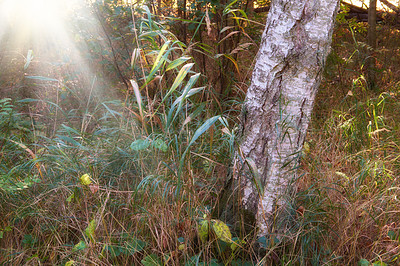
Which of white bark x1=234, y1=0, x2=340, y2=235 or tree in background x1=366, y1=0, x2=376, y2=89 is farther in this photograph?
tree in background x1=366, y1=0, x2=376, y2=89

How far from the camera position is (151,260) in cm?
139

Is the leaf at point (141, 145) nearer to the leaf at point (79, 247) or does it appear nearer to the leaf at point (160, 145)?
the leaf at point (160, 145)

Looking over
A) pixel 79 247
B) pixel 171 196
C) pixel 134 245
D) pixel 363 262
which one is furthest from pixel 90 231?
pixel 363 262

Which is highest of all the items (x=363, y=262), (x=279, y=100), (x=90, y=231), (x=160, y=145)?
(x=279, y=100)

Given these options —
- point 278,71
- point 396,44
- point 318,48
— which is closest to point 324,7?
point 318,48

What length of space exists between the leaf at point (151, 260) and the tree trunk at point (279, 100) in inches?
14.1

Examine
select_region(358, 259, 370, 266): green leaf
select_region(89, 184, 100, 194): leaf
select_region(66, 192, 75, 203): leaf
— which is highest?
select_region(89, 184, 100, 194): leaf

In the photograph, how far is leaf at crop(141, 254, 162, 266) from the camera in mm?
1376

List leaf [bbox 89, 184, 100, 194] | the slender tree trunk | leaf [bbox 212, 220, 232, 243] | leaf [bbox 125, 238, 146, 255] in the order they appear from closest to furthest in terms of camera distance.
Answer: leaf [bbox 212, 220, 232, 243] < leaf [bbox 125, 238, 146, 255] < leaf [bbox 89, 184, 100, 194] < the slender tree trunk

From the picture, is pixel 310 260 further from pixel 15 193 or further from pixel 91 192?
pixel 15 193

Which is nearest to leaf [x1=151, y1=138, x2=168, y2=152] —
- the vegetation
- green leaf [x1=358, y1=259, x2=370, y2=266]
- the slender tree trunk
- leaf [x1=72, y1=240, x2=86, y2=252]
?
the vegetation

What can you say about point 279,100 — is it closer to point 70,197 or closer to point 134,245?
point 134,245

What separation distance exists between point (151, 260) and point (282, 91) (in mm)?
964

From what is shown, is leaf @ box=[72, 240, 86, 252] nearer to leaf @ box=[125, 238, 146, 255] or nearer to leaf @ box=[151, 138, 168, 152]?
leaf @ box=[125, 238, 146, 255]
